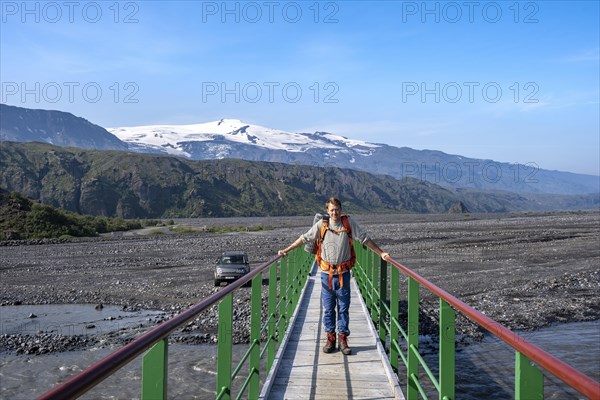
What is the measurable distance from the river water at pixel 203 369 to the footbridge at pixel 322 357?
557 millimetres

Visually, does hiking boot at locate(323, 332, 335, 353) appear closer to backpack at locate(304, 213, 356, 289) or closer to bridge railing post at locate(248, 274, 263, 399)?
backpack at locate(304, 213, 356, 289)

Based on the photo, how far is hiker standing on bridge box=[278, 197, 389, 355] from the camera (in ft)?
22.4

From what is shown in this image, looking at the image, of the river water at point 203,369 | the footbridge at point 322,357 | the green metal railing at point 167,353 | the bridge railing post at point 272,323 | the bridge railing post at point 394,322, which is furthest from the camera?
the river water at point 203,369

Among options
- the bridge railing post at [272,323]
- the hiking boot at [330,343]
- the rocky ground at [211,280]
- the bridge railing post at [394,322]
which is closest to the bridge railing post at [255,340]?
the bridge railing post at [272,323]

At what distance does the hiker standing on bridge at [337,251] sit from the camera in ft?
22.4

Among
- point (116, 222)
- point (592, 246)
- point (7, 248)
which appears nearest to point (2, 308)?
point (7, 248)

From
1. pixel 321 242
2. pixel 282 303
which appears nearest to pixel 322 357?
pixel 282 303

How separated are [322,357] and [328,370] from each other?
580 millimetres

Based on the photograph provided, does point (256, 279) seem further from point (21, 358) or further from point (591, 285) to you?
point (591, 285)

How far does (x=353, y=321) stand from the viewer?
929 cm

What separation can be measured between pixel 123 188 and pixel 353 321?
17922 cm

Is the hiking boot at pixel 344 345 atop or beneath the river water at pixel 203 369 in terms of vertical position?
atop

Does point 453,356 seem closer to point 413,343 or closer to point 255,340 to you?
point 413,343

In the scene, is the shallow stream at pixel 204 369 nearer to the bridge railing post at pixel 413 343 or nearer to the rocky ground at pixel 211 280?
the rocky ground at pixel 211 280
